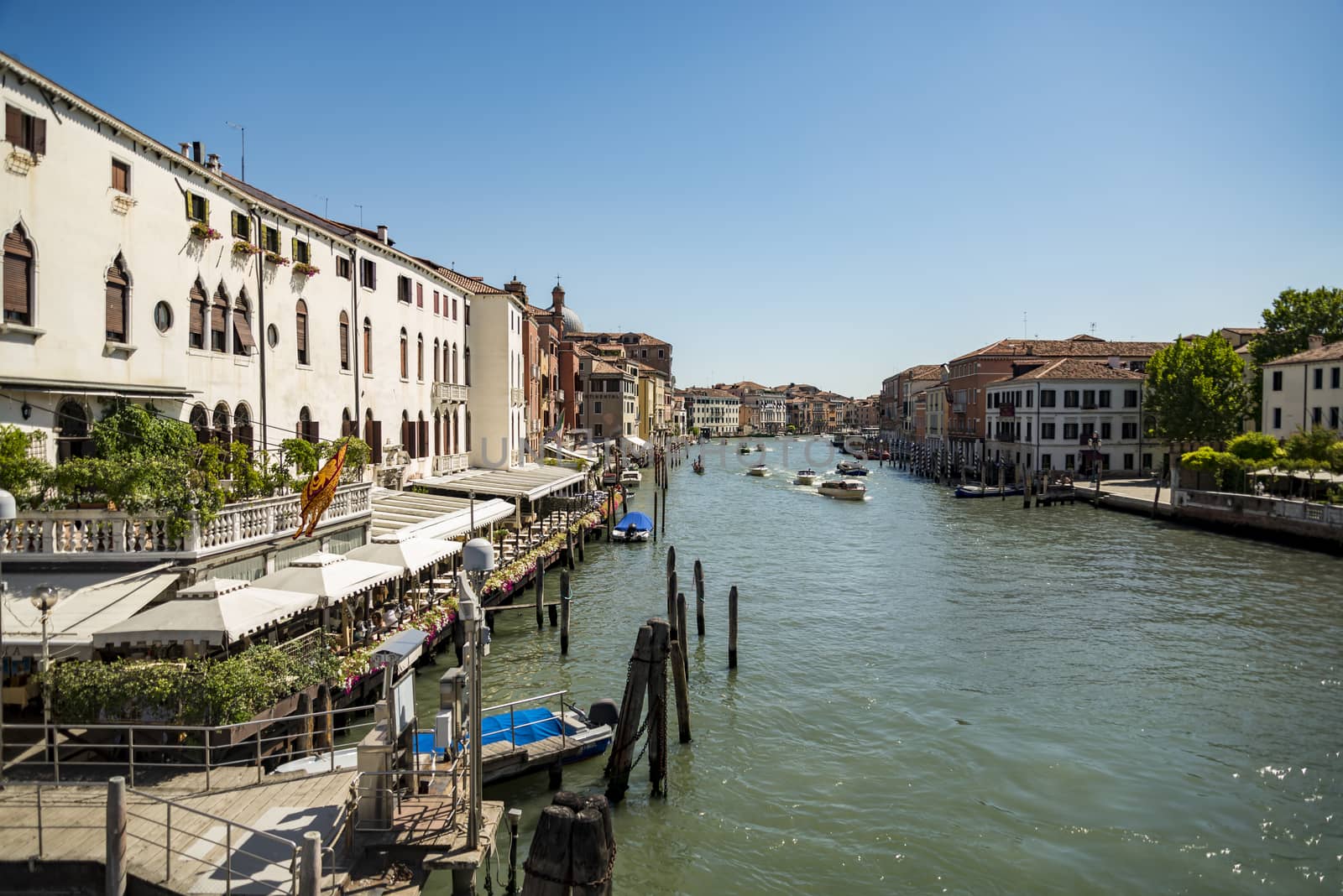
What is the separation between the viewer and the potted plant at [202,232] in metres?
15.0

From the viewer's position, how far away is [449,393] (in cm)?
2908

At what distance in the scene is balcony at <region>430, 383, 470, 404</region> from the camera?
91.8ft

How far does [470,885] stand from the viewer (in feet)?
23.6

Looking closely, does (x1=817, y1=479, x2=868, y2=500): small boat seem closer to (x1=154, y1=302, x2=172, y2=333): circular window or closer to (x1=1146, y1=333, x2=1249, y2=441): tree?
(x1=1146, y1=333, x2=1249, y2=441): tree

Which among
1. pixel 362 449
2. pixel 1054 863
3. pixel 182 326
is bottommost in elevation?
pixel 1054 863

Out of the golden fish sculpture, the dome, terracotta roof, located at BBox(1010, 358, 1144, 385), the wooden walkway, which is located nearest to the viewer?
the wooden walkway

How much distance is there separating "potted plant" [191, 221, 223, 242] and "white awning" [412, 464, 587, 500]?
9471mm

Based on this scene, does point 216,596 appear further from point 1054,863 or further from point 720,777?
point 1054,863

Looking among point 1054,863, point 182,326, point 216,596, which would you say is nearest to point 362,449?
point 182,326

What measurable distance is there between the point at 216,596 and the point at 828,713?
903 centimetres

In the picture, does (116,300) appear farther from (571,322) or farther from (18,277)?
(571,322)

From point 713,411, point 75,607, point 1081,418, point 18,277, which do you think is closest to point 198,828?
point 75,607

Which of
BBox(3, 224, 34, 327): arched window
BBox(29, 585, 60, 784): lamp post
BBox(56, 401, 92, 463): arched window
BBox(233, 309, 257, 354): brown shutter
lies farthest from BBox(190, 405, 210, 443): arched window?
BBox(29, 585, 60, 784): lamp post

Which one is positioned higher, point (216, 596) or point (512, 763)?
point (216, 596)
